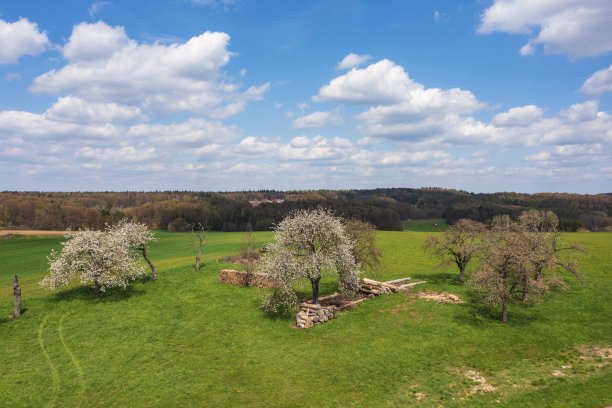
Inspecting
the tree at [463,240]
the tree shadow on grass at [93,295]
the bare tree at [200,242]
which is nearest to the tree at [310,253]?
the tree at [463,240]

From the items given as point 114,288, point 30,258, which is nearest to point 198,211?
point 30,258

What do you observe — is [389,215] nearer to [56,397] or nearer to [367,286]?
[367,286]

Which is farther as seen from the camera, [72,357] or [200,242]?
[200,242]

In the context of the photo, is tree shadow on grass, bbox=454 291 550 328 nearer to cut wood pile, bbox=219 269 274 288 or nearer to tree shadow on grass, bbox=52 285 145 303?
cut wood pile, bbox=219 269 274 288

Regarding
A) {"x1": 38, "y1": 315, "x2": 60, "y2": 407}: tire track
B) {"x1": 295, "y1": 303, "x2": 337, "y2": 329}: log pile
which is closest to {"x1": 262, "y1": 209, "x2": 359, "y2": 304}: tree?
{"x1": 295, "y1": 303, "x2": 337, "y2": 329}: log pile

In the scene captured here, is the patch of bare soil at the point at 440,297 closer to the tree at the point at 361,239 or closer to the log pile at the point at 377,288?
the log pile at the point at 377,288

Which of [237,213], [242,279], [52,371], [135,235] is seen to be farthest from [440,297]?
[237,213]

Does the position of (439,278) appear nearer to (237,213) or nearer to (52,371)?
(52,371)
